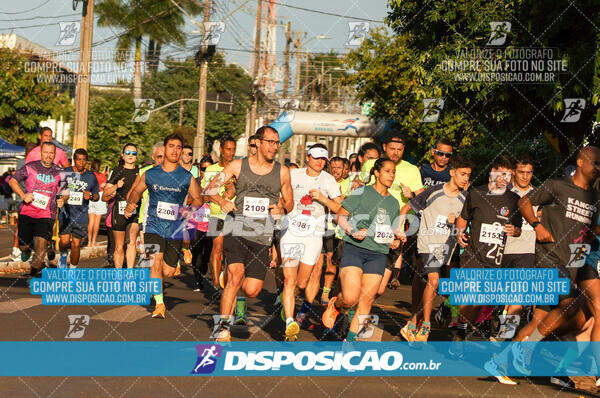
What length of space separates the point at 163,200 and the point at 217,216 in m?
2.06

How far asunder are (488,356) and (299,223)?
241 cm

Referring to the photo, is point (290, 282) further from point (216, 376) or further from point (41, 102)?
point (41, 102)

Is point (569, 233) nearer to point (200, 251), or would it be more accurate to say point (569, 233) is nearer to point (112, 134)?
point (200, 251)

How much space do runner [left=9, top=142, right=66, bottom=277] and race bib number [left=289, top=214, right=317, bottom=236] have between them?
13.3ft

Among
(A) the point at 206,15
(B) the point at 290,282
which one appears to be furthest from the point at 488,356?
(A) the point at 206,15

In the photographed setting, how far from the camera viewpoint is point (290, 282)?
30.1 ft

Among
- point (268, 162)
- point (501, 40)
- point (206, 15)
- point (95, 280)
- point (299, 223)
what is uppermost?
point (206, 15)

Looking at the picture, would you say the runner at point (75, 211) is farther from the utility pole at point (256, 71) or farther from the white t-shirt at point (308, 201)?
the utility pole at point (256, 71)

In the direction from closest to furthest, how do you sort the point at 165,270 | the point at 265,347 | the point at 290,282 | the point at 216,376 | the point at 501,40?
the point at 216,376, the point at 265,347, the point at 290,282, the point at 165,270, the point at 501,40

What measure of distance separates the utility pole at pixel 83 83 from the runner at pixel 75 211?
8229 millimetres

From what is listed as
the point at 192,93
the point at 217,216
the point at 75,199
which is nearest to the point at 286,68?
the point at 192,93

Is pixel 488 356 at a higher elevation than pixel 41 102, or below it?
below

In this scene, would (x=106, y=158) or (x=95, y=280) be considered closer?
(x=95, y=280)

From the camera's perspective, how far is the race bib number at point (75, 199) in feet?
44.1
